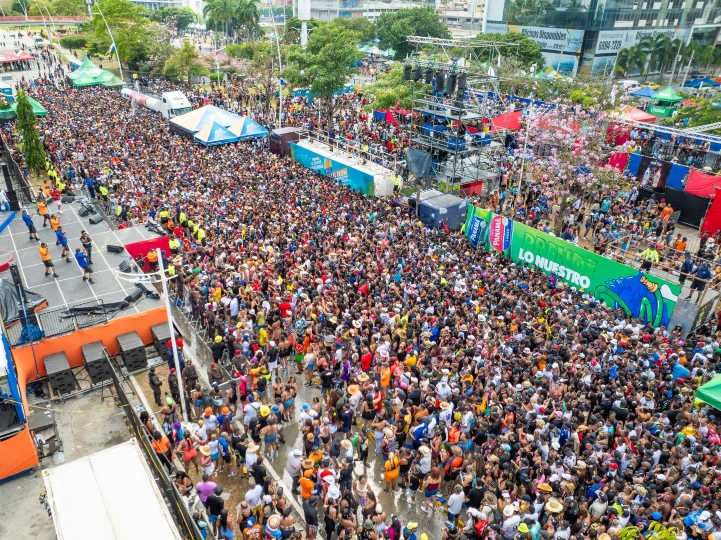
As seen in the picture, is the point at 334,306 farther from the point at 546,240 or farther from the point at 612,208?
the point at 612,208

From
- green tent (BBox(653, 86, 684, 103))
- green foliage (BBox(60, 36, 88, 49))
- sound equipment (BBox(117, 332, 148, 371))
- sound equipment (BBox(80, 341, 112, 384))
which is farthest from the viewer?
green foliage (BBox(60, 36, 88, 49))

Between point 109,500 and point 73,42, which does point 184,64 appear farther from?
point 109,500

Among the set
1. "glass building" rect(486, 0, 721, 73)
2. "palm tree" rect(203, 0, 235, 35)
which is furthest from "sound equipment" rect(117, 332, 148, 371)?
"palm tree" rect(203, 0, 235, 35)

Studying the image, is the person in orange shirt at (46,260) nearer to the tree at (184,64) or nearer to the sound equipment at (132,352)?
the sound equipment at (132,352)

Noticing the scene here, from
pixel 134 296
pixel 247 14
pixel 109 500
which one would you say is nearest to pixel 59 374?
pixel 134 296

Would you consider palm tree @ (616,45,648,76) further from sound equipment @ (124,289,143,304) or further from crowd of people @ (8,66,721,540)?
sound equipment @ (124,289,143,304)

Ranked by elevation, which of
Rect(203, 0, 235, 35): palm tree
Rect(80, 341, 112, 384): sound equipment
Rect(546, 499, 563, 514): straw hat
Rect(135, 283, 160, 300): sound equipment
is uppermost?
Rect(203, 0, 235, 35): palm tree

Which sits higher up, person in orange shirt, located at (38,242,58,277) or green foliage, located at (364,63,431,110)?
green foliage, located at (364,63,431,110)
